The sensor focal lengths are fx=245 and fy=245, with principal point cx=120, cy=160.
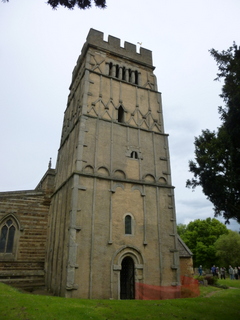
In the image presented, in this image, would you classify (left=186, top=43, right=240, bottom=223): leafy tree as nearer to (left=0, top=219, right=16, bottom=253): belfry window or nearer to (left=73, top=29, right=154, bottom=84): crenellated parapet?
(left=73, top=29, right=154, bottom=84): crenellated parapet

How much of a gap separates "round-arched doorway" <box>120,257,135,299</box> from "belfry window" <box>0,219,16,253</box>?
8.84 meters

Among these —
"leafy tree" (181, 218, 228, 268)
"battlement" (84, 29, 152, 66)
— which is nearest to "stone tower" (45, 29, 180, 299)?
"battlement" (84, 29, 152, 66)

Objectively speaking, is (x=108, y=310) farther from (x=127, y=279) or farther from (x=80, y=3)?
(x=80, y=3)

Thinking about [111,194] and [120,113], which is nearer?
[111,194]

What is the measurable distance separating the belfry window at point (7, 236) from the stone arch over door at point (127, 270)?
8830mm

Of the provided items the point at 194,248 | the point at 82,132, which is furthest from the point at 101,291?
the point at 194,248

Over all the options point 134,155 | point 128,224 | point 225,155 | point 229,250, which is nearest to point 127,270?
point 128,224

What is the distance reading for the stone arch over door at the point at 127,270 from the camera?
48.1ft

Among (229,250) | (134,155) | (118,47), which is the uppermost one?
(118,47)

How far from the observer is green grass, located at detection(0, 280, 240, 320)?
9134 millimetres

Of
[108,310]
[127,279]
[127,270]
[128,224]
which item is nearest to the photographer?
[108,310]

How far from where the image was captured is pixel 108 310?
10117 millimetres

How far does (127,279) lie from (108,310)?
6018 millimetres

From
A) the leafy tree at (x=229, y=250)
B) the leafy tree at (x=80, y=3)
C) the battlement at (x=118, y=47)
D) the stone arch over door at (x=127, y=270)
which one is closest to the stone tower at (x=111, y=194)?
the stone arch over door at (x=127, y=270)
